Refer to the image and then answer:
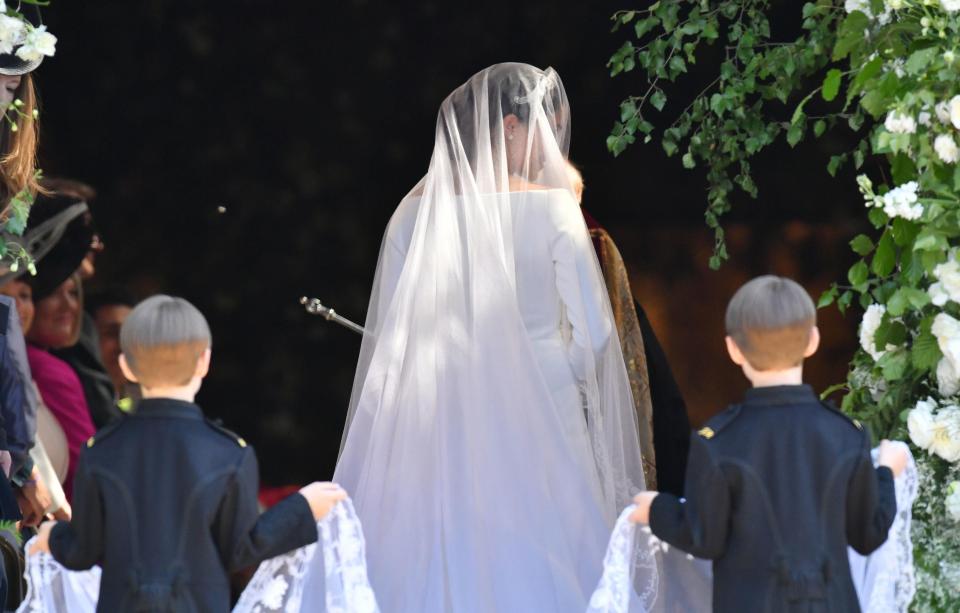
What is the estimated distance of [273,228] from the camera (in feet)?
20.0

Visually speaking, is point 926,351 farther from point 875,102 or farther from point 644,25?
point 644,25

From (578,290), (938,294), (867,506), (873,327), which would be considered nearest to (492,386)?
(578,290)

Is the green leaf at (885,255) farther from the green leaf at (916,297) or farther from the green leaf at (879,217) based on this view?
the green leaf at (916,297)

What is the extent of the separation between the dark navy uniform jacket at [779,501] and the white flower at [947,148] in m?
0.71

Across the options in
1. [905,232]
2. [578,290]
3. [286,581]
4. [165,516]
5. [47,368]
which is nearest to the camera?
[165,516]

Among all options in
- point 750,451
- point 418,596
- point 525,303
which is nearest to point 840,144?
point 525,303

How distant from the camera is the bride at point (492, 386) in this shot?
369 centimetres

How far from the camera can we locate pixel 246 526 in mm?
2734

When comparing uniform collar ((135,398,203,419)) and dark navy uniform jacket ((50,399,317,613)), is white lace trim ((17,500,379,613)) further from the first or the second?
uniform collar ((135,398,203,419))

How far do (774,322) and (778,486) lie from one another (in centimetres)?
29

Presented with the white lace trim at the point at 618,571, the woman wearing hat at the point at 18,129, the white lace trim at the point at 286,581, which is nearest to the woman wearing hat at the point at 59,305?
the woman wearing hat at the point at 18,129

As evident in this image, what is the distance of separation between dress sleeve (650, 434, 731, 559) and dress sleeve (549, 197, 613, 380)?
119cm

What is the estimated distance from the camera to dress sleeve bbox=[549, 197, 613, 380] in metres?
3.98

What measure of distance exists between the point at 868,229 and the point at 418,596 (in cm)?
309
